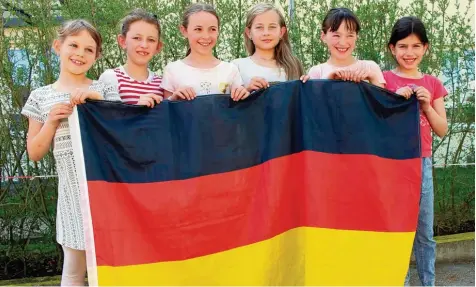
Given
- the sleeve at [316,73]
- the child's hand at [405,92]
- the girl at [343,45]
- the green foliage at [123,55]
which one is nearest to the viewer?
the child's hand at [405,92]

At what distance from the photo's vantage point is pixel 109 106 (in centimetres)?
281

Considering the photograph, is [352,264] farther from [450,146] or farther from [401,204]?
[450,146]

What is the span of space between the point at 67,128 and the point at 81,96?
0.24 m

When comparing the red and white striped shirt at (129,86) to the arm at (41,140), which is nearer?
the arm at (41,140)

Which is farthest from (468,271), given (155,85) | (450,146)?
(155,85)

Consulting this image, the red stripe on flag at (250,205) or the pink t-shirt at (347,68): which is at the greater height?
the pink t-shirt at (347,68)

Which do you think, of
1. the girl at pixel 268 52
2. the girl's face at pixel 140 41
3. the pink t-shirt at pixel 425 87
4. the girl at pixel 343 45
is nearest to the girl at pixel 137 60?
the girl's face at pixel 140 41

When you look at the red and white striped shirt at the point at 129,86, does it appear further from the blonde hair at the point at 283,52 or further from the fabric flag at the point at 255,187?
the blonde hair at the point at 283,52

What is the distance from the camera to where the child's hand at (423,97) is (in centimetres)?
323

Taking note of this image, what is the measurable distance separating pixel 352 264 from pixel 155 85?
1.52 meters

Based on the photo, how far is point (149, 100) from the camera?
2861mm

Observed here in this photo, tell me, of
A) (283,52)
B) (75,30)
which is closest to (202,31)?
(283,52)

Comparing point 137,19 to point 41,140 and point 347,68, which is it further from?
point 347,68

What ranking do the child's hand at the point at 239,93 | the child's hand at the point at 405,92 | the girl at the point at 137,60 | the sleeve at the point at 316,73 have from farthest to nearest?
1. the sleeve at the point at 316,73
2. the child's hand at the point at 405,92
3. the girl at the point at 137,60
4. the child's hand at the point at 239,93
